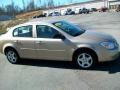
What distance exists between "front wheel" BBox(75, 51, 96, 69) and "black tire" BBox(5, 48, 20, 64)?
2.57 m

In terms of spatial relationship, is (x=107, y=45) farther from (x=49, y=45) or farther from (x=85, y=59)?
(x=49, y=45)

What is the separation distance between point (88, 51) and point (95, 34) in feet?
2.30

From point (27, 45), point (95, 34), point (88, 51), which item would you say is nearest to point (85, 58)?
point (88, 51)

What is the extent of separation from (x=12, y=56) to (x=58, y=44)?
7.57 ft

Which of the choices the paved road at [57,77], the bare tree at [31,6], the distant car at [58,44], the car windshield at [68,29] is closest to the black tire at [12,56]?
the distant car at [58,44]

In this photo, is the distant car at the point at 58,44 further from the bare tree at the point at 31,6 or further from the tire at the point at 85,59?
the bare tree at the point at 31,6

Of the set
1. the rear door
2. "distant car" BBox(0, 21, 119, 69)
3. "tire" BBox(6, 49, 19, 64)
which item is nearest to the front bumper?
"distant car" BBox(0, 21, 119, 69)

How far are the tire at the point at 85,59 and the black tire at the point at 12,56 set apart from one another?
2.53m

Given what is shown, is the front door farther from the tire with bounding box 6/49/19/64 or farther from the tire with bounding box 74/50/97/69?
the tire with bounding box 6/49/19/64

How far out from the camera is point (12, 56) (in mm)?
11172

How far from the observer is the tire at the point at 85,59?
925cm

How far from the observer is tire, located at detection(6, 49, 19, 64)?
36.2 ft

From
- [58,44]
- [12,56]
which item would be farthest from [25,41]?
[58,44]

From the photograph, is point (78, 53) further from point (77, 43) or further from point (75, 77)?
point (75, 77)
